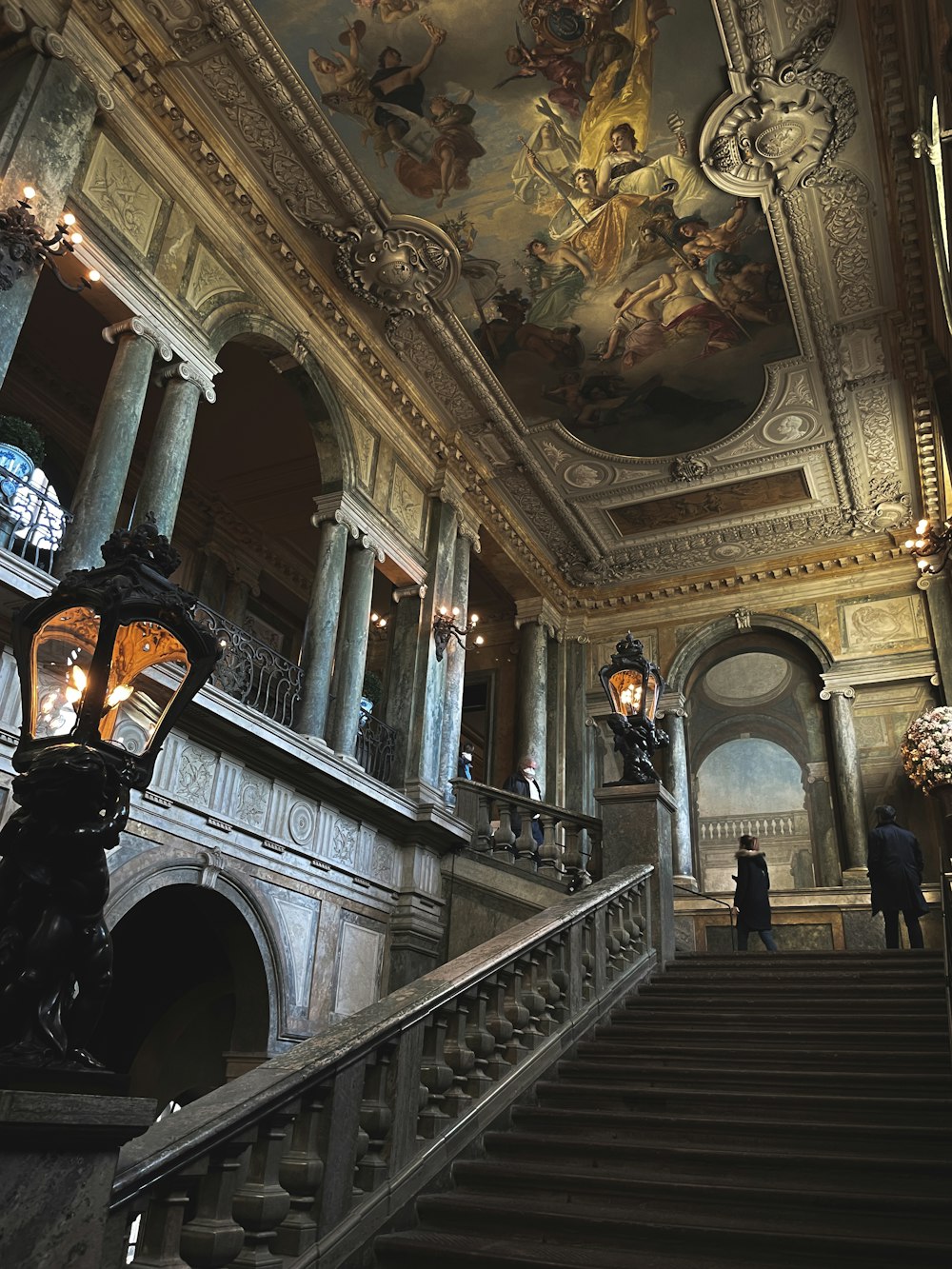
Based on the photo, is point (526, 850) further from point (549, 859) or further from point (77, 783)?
point (77, 783)

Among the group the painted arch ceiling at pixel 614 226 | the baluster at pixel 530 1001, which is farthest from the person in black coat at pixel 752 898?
the painted arch ceiling at pixel 614 226

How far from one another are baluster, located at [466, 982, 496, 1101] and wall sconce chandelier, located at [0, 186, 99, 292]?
19.7 ft

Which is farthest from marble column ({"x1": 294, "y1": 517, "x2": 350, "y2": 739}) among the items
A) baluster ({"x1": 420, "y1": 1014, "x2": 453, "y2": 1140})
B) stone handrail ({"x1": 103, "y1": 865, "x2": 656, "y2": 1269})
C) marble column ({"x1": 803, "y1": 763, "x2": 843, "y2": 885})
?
marble column ({"x1": 803, "y1": 763, "x2": 843, "y2": 885})

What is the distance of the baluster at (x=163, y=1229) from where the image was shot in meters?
2.79

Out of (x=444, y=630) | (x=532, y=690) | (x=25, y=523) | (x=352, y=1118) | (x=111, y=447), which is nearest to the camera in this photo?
(x=352, y=1118)

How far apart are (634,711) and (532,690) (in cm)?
731

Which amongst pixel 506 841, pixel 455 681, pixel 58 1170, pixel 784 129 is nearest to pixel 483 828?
pixel 506 841

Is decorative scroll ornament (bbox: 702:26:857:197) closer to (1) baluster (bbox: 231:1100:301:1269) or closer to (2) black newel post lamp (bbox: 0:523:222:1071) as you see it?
(2) black newel post lamp (bbox: 0:523:222:1071)

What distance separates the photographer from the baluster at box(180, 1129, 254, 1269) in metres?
2.92

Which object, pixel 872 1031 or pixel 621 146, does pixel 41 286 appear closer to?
pixel 621 146

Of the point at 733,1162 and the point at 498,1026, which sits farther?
the point at 498,1026

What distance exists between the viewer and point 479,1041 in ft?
15.9

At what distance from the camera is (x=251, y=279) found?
1030cm

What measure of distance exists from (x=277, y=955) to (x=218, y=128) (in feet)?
26.3
